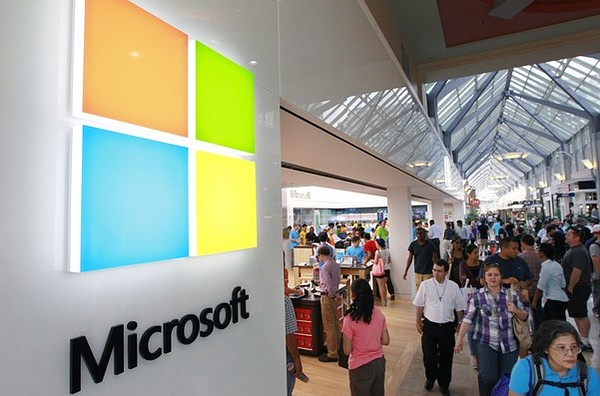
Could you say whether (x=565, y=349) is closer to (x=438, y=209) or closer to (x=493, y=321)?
(x=493, y=321)

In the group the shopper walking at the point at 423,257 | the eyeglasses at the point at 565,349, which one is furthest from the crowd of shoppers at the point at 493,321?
the shopper walking at the point at 423,257

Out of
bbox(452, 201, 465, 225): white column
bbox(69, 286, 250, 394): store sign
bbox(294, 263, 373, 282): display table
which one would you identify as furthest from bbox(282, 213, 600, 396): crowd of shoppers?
bbox(452, 201, 465, 225): white column

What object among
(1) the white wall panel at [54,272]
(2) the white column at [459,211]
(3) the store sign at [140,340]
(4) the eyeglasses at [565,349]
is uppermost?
(2) the white column at [459,211]

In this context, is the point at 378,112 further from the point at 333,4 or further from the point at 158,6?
the point at 158,6

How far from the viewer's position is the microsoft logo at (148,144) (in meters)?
0.92

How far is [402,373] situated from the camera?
4641 millimetres

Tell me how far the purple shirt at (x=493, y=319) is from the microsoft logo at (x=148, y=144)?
265 centimetres

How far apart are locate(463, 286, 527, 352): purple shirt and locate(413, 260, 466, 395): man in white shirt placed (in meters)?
0.56

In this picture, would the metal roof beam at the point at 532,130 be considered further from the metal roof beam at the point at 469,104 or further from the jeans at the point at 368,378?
the jeans at the point at 368,378

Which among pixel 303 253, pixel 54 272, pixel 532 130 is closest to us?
pixel 54 272

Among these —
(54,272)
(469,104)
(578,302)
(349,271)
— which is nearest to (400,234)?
(349,271)

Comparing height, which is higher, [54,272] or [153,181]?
[153,181]

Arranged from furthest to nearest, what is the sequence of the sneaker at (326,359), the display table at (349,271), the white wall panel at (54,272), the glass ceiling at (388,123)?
the display table at (349,271), the sneaker at (326,359), the glass ceiling at (388,123), the white wall panel at (54,272)

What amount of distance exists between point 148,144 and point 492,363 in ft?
11.4
